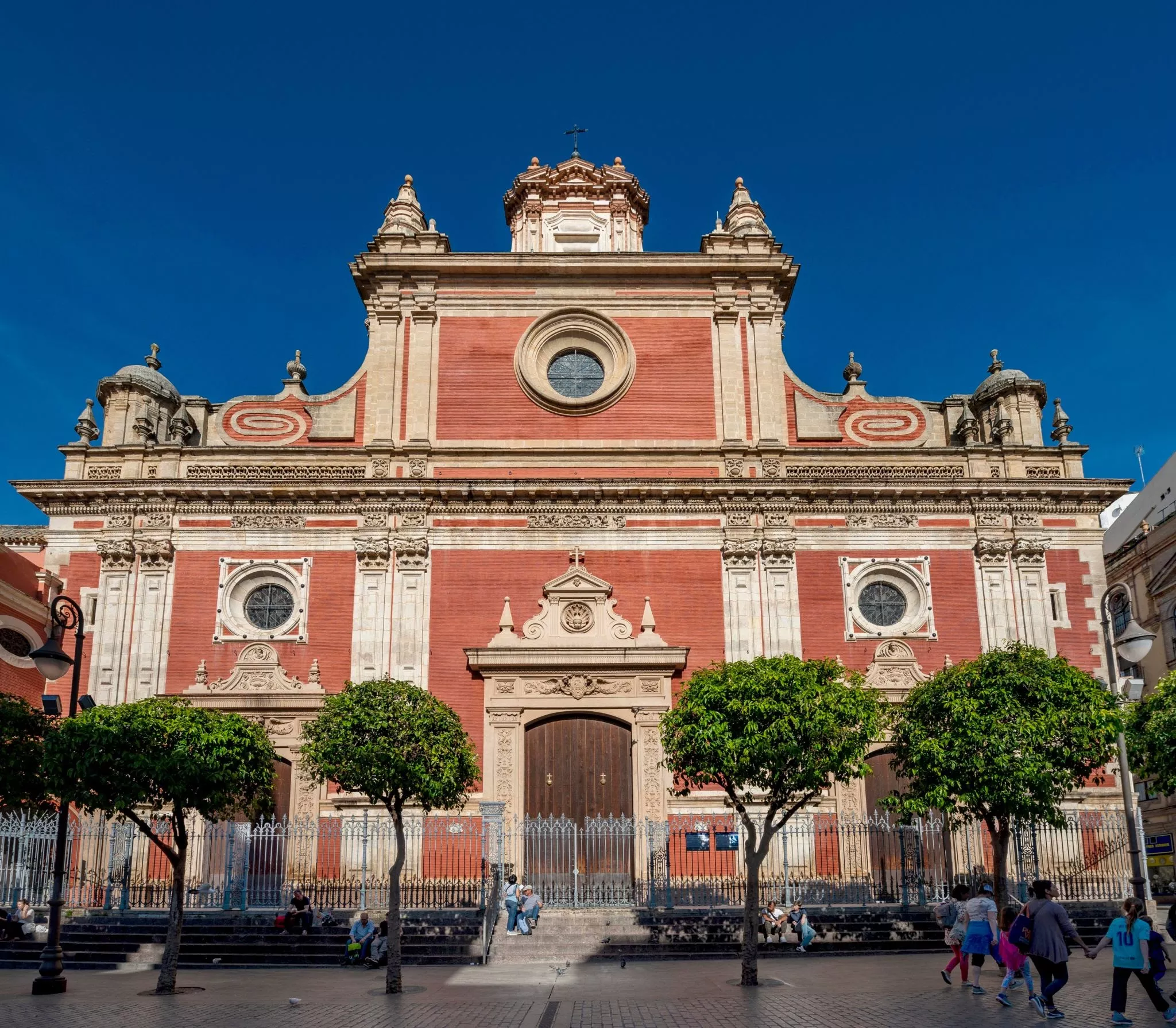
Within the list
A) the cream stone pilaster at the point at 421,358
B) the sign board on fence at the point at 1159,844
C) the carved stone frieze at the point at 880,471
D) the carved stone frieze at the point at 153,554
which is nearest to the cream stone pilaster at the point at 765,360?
the carved stone frieze at the point at 880,471

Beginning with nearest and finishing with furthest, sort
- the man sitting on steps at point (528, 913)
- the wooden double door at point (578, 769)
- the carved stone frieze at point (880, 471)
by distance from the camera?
the man sitting on steps at point (528, 913), the wooden double door at point (578, 769), the carved stone frieze at point (880, 471)

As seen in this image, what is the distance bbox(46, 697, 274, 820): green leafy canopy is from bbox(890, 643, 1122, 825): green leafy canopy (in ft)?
37.2

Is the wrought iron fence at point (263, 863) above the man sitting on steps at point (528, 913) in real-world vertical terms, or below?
above

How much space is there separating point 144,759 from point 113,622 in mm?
10201

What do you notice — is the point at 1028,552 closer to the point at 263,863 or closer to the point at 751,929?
the point at 751,929

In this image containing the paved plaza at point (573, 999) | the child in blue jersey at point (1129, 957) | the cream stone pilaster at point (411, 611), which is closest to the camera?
the child in blue jersey at point (1129, 957)

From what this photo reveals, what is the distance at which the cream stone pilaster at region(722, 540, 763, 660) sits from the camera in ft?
84.7

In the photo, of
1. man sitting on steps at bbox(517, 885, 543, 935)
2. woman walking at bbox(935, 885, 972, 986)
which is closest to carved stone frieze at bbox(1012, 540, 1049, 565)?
woman walking at bbox(935, 885, 972, 986)

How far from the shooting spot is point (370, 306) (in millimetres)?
28828

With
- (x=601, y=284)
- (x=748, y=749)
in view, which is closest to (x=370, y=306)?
(x=601, y=284)

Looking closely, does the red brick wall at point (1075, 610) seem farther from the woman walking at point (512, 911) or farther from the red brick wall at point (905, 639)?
the woman walking at point (512, 911)

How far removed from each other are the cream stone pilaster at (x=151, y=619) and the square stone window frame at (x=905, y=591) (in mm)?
15795

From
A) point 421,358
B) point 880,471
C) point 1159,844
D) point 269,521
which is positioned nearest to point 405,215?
point 421,358

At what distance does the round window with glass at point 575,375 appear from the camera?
28781 millimetres
